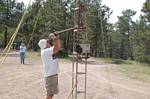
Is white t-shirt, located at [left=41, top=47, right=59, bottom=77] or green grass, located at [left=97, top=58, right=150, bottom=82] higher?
white t-shirt, located at [left=41, top=47, right=59, bottom=77]

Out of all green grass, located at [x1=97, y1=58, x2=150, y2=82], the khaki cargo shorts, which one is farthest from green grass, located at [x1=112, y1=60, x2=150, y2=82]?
the khaki cargo shorts

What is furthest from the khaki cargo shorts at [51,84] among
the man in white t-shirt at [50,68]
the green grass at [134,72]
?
the green grass at [134,72]

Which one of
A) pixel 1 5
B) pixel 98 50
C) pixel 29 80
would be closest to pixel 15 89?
pixel 29 80

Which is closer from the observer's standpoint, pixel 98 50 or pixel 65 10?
pixel 65 10

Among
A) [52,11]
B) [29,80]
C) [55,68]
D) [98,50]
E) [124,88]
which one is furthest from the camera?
[98,50]

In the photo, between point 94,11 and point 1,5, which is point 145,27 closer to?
point 94,11

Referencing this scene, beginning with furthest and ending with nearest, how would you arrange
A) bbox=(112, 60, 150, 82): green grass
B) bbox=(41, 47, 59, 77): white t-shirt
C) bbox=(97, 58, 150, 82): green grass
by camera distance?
bbox=(97, 58, 150, 82): green grass
bbox=(112, 60, 150, 82): green grass
bbox=(41, 47, 59, 77): white t-shirt

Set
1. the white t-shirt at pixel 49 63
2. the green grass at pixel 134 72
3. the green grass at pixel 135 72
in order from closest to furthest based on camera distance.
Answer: the white t-shirt at pixel 49 63
the green grass at pixel 135 72
the green grass at pixel 134 72

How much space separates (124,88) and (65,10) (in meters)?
40.2

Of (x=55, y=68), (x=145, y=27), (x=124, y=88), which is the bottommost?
(x=124, y=88)

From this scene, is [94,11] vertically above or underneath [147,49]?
above

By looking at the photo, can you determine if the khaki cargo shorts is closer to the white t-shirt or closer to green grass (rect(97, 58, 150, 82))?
the white t-shirt

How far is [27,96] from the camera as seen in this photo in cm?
1400

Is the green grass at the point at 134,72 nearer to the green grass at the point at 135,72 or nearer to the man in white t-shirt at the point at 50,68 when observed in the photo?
the green grass at the point at 135,72
